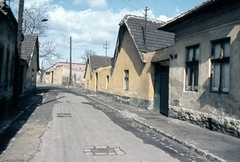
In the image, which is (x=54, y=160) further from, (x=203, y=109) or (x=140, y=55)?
(x=140, y=55)

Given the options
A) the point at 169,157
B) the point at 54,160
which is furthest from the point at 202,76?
the point at 54,160

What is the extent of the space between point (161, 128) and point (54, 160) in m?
4.87

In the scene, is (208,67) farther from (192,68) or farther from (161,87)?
(161,87)

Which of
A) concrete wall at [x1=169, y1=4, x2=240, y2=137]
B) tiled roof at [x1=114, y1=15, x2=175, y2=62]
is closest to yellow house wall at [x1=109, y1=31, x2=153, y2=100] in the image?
tiled roof at [x1=114, y1=15, x2=175, y2=62]

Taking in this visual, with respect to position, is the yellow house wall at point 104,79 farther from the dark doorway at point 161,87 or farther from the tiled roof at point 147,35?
the dark doorway at point 161,87

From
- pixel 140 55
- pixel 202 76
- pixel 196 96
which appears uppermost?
pixel 140 55

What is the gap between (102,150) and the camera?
244 inches

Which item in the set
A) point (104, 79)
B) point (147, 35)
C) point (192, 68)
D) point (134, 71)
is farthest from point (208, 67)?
point (104, 79)

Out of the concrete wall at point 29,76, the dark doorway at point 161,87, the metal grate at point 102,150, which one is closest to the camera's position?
the metal grate at point 102,150

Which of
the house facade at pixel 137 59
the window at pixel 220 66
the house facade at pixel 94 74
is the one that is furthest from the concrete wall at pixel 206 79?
the house facade at pixel 94 74

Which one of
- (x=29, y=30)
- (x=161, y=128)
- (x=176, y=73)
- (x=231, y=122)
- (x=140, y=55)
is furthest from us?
(x=29, y=30)

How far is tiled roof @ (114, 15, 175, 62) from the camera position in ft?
55.1

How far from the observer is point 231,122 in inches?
317

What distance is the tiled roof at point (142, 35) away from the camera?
16.8 metres
